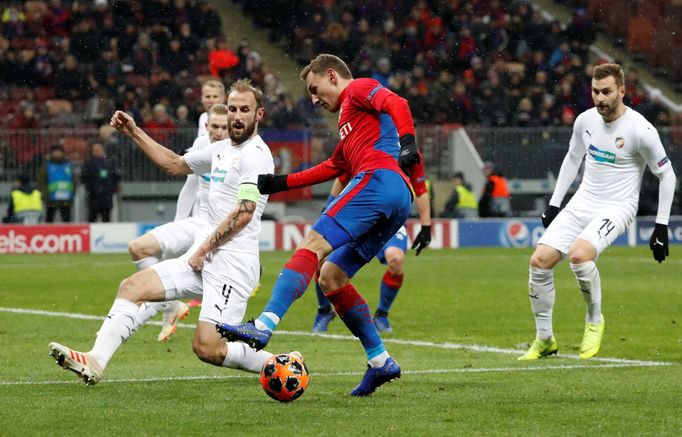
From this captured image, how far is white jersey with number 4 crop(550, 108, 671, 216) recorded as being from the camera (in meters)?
10.4

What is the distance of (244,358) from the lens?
27.4 ft

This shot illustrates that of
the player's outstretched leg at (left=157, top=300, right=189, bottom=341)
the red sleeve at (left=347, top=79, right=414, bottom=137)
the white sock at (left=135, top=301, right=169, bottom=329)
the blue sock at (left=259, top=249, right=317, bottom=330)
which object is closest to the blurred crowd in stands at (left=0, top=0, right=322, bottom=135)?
the player's outstretched leg at (left=157, top=300, right=189, bottom=341)

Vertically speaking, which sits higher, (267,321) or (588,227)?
(588,227)

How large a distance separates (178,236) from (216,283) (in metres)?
3.06

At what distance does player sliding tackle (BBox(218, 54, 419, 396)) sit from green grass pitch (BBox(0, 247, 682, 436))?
1.61 feet

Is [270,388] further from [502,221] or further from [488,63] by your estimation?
[488,63]

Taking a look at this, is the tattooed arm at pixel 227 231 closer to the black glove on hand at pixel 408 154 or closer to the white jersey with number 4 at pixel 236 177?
the white jersey with number 4 at pixel 236 177

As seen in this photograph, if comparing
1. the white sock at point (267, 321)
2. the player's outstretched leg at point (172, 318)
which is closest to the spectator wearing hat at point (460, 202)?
the player's outstretched leg at point (172, 318)

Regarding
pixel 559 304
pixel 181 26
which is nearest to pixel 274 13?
pixel 181 26

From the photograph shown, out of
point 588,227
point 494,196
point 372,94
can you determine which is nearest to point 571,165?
point 588,227

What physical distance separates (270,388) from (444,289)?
33.3ft

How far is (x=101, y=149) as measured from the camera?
2589 centimetres

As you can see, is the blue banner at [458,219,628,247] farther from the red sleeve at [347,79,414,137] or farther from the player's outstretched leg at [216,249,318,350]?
the player's outstretched leg at [216,249,318,350]

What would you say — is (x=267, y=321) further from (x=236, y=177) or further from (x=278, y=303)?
(x=236, y=177)
